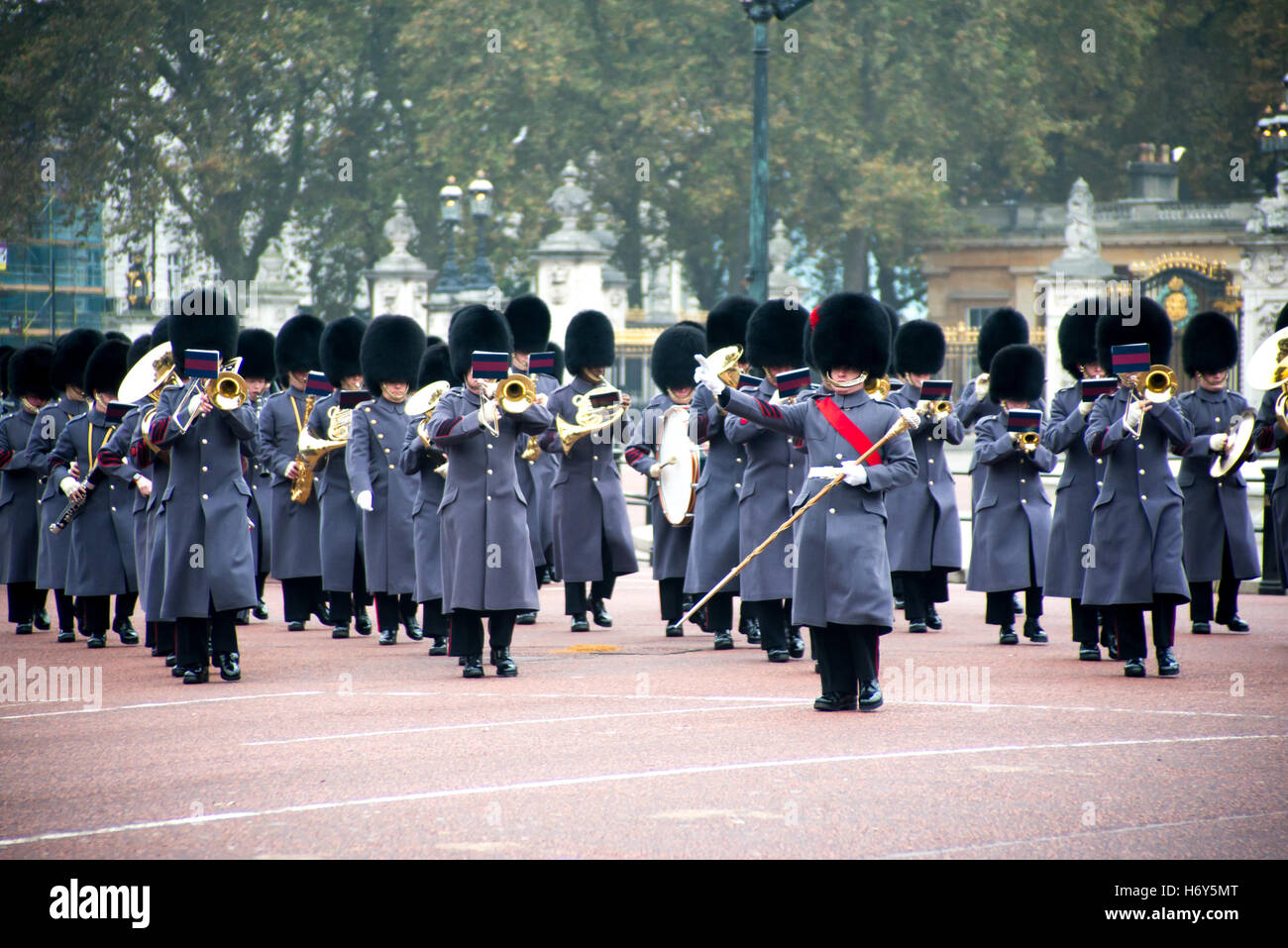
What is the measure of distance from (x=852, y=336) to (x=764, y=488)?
7.10 feet

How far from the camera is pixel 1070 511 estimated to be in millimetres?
10461

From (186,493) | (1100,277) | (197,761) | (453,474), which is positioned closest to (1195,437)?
(453,474)

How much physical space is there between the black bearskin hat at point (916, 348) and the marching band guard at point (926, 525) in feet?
1.53

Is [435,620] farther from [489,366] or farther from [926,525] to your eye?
[926,525]

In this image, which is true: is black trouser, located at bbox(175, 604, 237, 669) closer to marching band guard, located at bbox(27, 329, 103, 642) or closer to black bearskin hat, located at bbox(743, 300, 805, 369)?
marching band guard, located at bbox(27, 329, 103, 642)

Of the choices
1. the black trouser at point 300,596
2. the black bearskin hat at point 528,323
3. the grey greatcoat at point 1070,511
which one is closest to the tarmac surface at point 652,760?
the grey greatcoat at point 1070,511

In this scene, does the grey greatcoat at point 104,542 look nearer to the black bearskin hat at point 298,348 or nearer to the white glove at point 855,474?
the black bearskin hat at point 298,348

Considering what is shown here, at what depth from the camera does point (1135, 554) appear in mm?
9477

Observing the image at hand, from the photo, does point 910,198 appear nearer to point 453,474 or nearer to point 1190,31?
point 1190,31

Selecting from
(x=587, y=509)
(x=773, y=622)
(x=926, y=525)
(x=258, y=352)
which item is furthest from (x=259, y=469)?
(x=926, y=525)

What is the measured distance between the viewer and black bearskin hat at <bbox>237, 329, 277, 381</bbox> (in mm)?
13422
